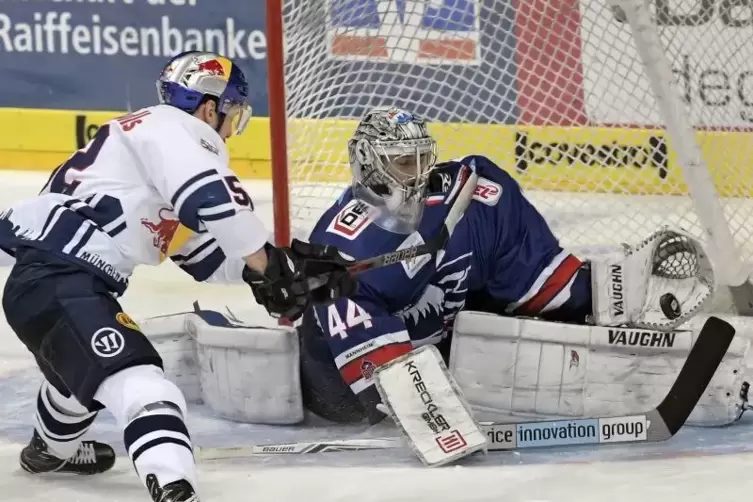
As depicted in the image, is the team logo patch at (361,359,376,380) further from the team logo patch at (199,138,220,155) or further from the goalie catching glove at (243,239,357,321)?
the team logo patch at (199,138,220,155)

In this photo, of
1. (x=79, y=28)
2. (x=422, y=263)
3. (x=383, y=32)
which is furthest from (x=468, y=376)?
(x=79, y=28)

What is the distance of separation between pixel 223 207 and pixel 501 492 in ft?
2.23

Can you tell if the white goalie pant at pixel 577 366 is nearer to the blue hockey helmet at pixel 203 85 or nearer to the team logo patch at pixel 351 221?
the team logo patch at pixel 351 221

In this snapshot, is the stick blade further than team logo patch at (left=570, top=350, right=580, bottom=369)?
No

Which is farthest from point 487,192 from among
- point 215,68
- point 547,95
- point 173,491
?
point 547,95

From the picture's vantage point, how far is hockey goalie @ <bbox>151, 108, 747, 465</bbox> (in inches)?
103

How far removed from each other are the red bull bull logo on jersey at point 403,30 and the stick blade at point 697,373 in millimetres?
1343

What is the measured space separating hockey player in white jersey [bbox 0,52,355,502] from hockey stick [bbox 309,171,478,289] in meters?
0.17

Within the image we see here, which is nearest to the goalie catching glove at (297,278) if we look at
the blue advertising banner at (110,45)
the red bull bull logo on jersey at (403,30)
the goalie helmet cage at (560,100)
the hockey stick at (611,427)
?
the hockey stick at (611,427)

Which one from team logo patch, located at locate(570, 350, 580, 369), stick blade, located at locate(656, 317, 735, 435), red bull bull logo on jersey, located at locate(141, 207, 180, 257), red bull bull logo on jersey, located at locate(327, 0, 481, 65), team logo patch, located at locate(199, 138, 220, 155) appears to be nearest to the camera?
team logo patch, located at locate(199, 138, 220, 155)

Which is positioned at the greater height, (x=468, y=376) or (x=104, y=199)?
(x=104, y=199)

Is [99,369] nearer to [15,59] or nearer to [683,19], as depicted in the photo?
[683,19]

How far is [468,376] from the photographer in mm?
2736


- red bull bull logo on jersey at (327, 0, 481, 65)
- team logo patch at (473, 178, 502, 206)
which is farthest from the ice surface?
red bull bull logo on jersey at (327, 0, 481, 65)
